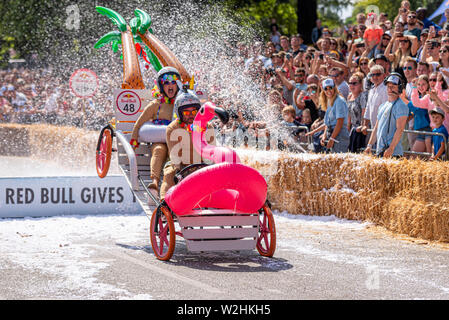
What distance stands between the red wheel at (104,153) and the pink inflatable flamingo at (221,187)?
252 cm

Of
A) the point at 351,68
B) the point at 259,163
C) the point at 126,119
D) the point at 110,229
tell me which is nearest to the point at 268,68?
the point at 351,68

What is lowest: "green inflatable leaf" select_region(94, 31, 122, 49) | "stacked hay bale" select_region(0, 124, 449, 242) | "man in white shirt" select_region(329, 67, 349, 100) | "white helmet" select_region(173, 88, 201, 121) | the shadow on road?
the shadow on road

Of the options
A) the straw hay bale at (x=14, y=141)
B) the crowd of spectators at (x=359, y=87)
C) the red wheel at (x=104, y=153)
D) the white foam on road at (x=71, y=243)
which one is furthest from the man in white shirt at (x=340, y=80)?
the straw hay bale at (x=14, y=141)

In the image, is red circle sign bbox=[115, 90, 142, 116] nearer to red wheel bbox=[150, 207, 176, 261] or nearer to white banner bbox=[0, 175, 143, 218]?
white banner bbox=[0, 175, 143, 218]

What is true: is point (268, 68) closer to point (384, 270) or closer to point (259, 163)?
point (259, 163)

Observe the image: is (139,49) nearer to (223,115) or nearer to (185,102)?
(185,102)

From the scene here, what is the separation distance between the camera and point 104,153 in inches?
436

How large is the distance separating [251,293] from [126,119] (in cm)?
519

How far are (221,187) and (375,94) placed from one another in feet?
17.1

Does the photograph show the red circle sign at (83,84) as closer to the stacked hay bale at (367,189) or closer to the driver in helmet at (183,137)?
the stacked hay bale at (367,189)

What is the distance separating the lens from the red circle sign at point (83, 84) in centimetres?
1905

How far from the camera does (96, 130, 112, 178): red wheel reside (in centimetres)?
1072

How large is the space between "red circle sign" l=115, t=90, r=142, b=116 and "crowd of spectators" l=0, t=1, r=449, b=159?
3140 mm

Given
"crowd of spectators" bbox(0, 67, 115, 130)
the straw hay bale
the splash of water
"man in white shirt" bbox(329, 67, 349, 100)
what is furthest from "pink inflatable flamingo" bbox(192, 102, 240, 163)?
the straw hay bale
